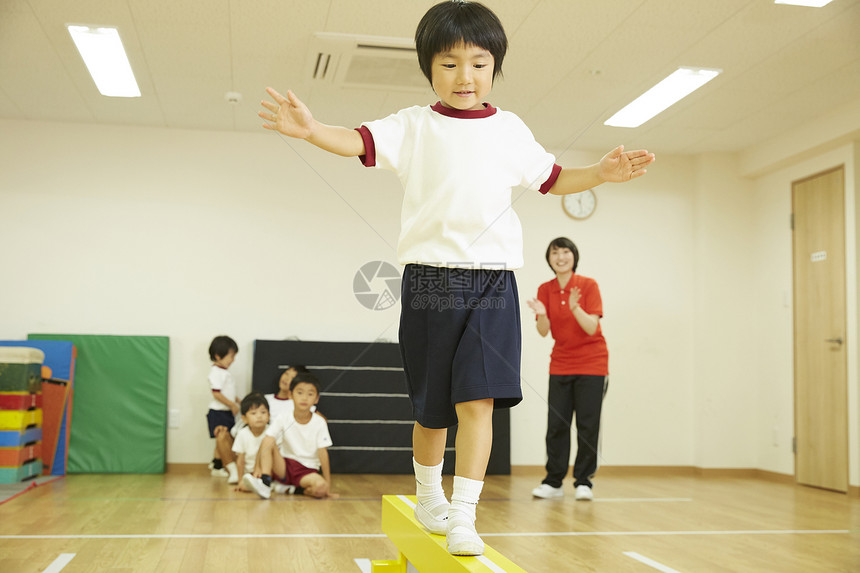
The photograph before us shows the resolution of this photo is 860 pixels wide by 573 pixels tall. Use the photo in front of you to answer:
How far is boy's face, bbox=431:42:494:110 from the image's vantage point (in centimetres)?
152

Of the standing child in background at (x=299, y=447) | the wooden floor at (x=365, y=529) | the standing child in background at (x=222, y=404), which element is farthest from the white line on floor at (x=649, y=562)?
the standing child in background at (x=222, y=404)

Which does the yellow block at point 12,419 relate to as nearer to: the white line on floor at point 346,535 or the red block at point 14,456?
the red block at point 14,456

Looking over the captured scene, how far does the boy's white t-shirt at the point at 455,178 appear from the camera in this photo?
1.54m

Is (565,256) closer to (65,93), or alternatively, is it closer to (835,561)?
(835,561)

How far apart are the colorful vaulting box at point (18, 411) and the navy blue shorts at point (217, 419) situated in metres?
1.03

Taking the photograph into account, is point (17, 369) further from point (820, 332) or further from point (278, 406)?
point (820, 332)

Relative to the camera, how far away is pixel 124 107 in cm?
503

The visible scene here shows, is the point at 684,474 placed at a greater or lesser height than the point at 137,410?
lesser

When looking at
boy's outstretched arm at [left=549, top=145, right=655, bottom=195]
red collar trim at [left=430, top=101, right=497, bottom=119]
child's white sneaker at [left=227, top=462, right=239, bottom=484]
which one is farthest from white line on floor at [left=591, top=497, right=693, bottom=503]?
red collar trim at [left=430, top=101, right=497, bottom=119]

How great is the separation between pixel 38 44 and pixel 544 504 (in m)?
3.57

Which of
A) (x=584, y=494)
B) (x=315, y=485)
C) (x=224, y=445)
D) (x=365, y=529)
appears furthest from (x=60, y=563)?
(x=584, y=494)

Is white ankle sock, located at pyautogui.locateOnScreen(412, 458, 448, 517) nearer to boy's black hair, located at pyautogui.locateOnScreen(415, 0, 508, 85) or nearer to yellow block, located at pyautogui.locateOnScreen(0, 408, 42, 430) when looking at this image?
boy's black hair, located at pyautogui.locateOnScreen(415, 0, 508, 85)

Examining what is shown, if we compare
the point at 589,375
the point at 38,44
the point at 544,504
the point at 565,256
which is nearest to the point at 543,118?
the point at 565,256

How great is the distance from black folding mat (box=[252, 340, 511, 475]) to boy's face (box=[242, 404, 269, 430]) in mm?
695
